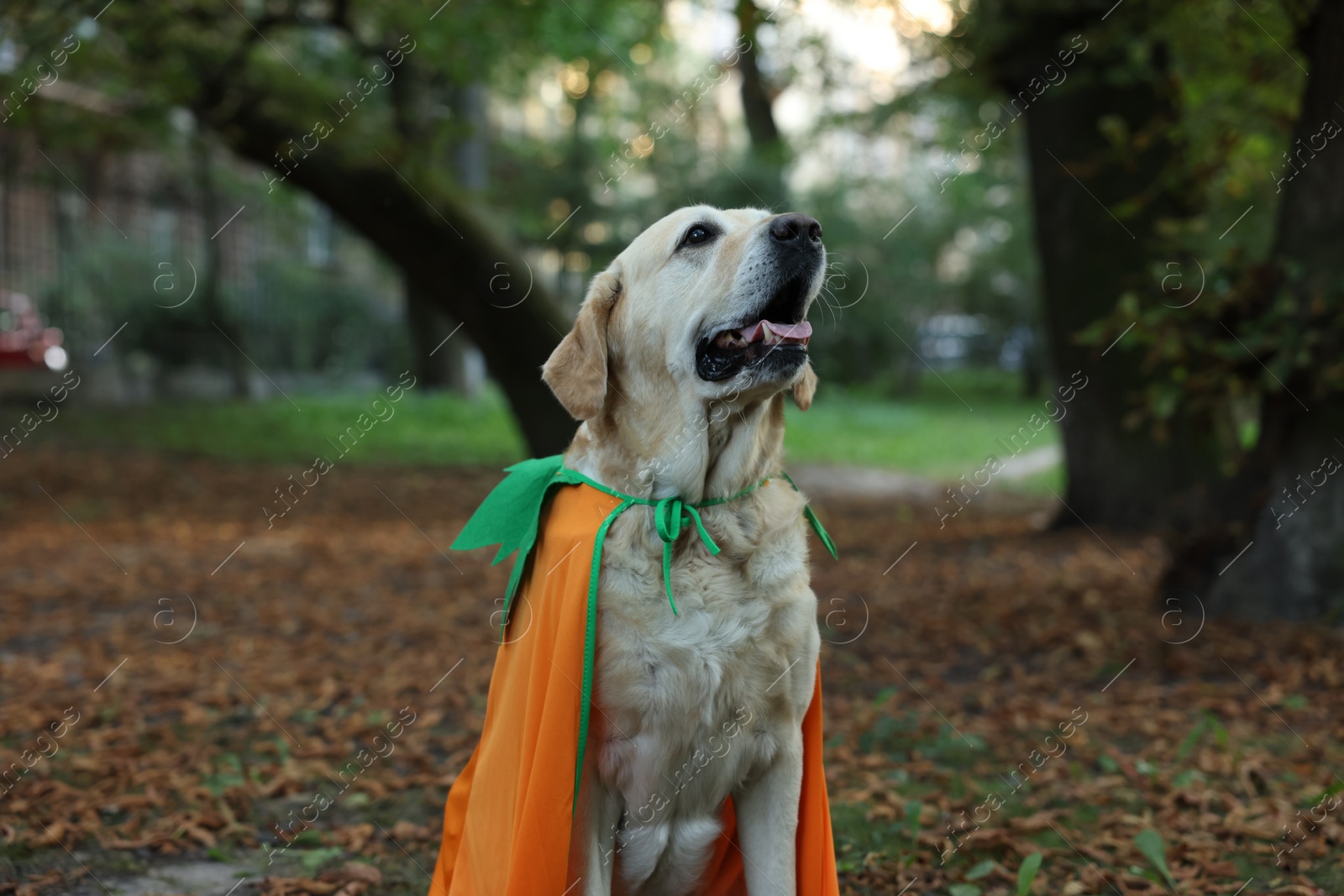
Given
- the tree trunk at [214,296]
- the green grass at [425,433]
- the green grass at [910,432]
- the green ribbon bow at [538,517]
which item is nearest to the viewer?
the green ribbon bow at [538,517]

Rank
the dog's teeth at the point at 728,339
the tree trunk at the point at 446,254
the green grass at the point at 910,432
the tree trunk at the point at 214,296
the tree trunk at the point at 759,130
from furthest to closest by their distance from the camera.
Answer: the tree trunk at the point at 759,130 → the tree trunk at the point at 214,296 → the green grass at the point at 910,432 → the tree trunk at the point at 446,254 → the dog's teeth at the point at 728,339

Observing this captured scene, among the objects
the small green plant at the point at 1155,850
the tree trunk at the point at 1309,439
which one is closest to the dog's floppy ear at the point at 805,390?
the small green plant at the point at 1155,850

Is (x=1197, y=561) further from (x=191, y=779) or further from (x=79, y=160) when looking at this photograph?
(x=79, y=160)

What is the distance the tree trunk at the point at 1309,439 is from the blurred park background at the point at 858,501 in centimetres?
2

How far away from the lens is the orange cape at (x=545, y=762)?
2281 mm

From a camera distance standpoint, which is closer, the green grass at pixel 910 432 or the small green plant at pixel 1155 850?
the small green plant at pixel 1155 850

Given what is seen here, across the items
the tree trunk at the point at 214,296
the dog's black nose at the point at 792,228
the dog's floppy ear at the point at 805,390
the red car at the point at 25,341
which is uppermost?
the tree trunk at the point at 214,296

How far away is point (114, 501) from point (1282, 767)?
394 inches

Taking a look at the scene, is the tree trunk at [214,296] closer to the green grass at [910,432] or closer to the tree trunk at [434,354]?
the tree trunk at [434,354]

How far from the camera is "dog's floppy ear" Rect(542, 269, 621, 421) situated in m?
2.63

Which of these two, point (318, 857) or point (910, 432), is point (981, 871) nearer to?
point (318, 857)

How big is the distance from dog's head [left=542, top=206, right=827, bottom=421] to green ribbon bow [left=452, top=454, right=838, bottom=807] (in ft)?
0.65

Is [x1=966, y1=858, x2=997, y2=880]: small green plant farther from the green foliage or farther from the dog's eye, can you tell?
the dog's eye

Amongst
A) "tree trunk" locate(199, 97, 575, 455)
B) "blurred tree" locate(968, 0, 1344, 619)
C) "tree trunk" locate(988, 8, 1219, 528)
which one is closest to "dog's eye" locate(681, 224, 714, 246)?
"blurred tree" locate(968, 0, 1344, 619)
